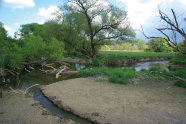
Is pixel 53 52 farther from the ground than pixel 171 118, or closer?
farther from the ground

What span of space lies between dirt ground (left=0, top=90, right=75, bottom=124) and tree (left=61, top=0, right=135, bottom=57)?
2226cm

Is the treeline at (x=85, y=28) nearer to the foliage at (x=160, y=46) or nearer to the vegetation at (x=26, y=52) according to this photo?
the vegetation at (x=26, y=52)

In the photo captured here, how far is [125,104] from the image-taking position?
707 cm

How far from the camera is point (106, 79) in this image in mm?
12250

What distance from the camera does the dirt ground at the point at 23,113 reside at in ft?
19.3

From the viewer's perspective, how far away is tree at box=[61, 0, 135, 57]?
27109 mm

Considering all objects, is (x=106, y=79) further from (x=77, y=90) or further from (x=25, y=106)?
(x=25, y=106)

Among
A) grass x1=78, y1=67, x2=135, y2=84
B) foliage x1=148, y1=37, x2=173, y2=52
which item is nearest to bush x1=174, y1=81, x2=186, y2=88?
grass x1=78, y1=67, x2=135, y2=84

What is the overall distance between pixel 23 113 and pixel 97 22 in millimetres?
24701

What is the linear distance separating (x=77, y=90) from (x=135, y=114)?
15.4 ft

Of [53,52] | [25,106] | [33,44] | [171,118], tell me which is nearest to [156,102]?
[171,118]

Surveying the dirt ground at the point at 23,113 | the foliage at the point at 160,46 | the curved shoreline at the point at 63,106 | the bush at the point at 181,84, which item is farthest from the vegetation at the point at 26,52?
the foliage at the point at 160,46

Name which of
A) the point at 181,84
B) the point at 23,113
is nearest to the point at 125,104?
the point at 23,113

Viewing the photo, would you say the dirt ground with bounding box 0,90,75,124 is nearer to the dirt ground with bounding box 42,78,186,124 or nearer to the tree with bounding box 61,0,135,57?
the dirt ground with bounding box 42,78,186,124
